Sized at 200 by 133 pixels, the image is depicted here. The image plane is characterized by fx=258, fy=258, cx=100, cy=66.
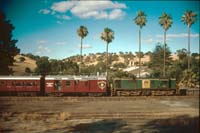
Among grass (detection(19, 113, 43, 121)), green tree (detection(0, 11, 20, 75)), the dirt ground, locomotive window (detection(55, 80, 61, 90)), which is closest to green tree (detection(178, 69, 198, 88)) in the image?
the dirt ground

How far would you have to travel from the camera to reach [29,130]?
16.1 m

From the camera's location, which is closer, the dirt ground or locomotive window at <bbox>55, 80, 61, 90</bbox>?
the dirt ground

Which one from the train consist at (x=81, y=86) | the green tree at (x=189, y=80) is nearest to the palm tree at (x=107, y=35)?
the green tree at (x=189, y=80)

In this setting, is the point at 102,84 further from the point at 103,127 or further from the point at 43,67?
the point at 43,67

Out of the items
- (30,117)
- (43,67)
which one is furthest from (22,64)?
(30,117)

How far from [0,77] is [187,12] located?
38.3 meters

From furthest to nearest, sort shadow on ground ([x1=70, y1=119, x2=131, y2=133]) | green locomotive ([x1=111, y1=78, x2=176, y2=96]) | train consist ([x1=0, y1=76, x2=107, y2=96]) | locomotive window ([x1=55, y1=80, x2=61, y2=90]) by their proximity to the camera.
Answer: green locomotive ([x1=111, y1=78, x2=176, y2=96])
locomotive window ([x1=55, y1=80, x2=61, y2=90])
train consist ([x1=0, y1=76, x2=107, y2=96])
shadow on ground ([x1=70, y1=119, x2=131, y2=133])

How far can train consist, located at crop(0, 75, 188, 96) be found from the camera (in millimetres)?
31469

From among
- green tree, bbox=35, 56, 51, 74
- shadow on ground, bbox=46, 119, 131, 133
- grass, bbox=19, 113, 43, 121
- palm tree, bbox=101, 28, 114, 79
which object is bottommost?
shadow on ground, bbox=46, 119, 131, 133

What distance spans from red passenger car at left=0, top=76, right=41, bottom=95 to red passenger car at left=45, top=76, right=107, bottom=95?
4.75ft

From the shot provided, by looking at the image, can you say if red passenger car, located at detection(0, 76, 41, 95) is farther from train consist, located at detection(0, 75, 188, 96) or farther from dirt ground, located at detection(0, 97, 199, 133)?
dirt ground, located at detection(0, 97, 199, 133)

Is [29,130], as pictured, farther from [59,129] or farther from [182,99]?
[182,99]

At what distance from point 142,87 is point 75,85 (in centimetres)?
898

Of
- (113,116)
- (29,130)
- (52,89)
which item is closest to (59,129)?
(29,130)
